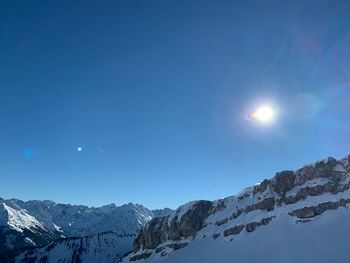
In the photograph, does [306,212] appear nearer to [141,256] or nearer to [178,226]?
[178,226]

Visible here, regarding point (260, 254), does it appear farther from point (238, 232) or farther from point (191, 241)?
point (191, 241)

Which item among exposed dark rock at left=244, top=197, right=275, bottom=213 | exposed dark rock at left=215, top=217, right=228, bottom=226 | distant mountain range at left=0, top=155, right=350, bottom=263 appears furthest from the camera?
exposed dark rock at left=215, top=217, right=228, bottom=226

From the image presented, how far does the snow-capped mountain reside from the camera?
6020 centimetres

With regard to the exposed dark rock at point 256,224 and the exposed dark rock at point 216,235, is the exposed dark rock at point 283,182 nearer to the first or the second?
the exposed dark rock at point 256,224

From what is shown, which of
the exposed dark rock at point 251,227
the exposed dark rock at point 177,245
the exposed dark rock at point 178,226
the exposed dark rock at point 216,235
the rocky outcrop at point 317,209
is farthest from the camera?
the exposed dark rock at point 178,226

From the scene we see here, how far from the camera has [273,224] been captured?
7781 cm

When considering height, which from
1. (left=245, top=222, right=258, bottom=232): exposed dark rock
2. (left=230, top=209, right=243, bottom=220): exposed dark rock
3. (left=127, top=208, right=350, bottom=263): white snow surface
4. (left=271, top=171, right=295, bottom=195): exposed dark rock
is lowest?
(left=127, top=208, right=350, bottom=263): white snow surface

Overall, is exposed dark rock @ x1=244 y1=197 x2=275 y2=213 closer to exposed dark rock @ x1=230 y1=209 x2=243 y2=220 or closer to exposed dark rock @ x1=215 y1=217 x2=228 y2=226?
A: exposed dark rock @ x1=230 y1=209 x2=243 y2=220

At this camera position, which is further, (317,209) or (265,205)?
(265,205)

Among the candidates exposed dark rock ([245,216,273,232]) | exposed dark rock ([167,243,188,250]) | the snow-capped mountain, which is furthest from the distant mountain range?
exposed dark rock ([167,243,188,250])

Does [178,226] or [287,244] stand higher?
[178,226]

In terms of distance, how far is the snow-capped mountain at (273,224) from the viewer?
60.2 metres

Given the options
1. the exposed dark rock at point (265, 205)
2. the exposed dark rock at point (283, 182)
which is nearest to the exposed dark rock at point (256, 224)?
the exposed dark rock at point (265, 205)

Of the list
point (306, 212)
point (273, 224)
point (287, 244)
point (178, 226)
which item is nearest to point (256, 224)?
point (273, 224)
